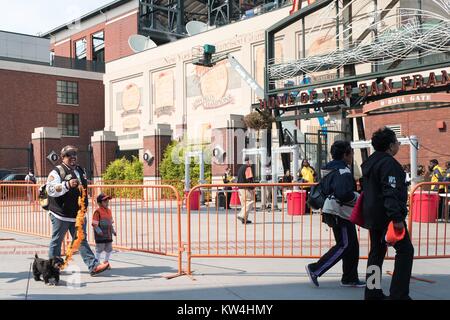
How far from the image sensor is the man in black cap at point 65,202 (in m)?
7.00

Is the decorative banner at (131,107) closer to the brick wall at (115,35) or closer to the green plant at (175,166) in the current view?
the brick wall at (115,35)

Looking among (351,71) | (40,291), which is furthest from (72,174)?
(351,71)

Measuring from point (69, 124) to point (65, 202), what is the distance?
121ft

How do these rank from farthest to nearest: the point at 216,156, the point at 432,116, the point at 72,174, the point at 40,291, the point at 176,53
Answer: the point at 176,53 → the point at 216,156 → the point at 432,116 → the point at 72,174 → the point at 40,291

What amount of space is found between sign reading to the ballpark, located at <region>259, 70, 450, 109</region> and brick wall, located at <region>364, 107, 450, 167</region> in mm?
4864

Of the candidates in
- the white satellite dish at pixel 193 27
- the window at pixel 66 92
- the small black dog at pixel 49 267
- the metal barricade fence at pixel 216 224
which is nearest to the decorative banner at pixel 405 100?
the metal barricade fence at pixel 216 224

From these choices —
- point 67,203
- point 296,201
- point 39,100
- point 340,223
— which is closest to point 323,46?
point 296,201

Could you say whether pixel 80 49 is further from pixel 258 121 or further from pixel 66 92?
pixel 258 121

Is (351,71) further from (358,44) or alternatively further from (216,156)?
(216,156)

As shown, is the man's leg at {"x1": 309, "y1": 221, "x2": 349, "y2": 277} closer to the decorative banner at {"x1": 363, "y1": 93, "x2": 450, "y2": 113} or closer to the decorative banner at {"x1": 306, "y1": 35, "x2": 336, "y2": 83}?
the decorative banner at {"x1": 363, "y1": 93, "x2": 450, "y2": 113}

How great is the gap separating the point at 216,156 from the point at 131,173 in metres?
8.59

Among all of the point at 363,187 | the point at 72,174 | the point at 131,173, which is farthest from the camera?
the point at 131,173

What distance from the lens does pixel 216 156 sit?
23156 millimetres

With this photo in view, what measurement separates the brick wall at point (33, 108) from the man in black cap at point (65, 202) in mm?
33388
